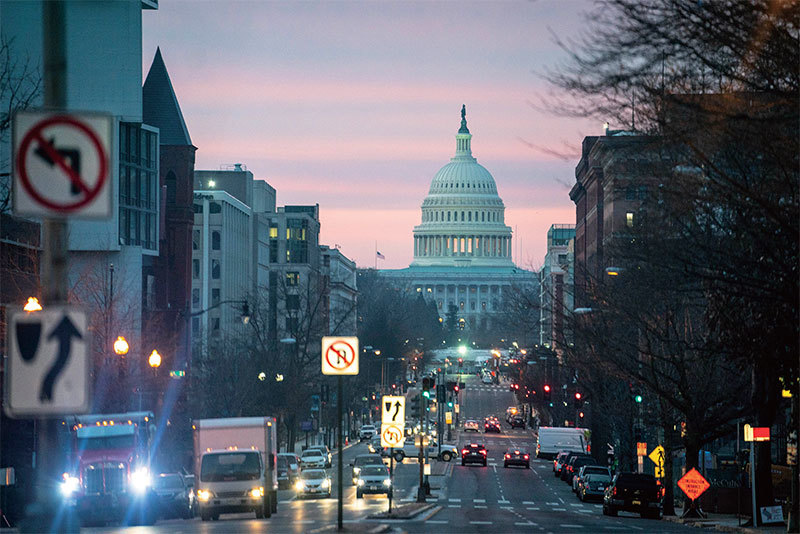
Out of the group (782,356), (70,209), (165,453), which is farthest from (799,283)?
(165,453)

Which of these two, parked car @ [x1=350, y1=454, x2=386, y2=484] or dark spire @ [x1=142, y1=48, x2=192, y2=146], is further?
dark spire @ [x1=142, y1=48, x2=192, y2=146]

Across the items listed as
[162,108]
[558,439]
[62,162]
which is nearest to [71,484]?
[62,162]

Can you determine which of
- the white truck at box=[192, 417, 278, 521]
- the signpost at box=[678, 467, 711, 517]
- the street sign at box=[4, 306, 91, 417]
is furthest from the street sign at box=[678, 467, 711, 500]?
the street sign at box=[4, 306, 91, 417]

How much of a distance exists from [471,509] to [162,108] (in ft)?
210

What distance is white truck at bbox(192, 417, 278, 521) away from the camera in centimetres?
3900

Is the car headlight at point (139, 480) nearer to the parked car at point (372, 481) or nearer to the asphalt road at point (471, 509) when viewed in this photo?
the asphalt road at point (471, 509)

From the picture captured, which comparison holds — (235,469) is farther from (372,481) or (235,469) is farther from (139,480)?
(372,481)

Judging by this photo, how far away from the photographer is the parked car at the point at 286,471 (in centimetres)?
6944

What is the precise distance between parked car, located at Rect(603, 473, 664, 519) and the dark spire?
2421 inches

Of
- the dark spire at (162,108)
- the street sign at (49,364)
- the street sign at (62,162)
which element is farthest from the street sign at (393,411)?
the dark spire at (162,108)

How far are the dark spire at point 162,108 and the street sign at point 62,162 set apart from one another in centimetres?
9497

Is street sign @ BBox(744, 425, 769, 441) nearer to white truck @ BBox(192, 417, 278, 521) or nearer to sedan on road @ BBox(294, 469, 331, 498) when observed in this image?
white truck @ BBox(192, 417, 278, 521)

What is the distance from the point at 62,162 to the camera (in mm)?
10805

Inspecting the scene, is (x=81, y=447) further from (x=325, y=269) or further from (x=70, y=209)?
(x=325, y=269)
